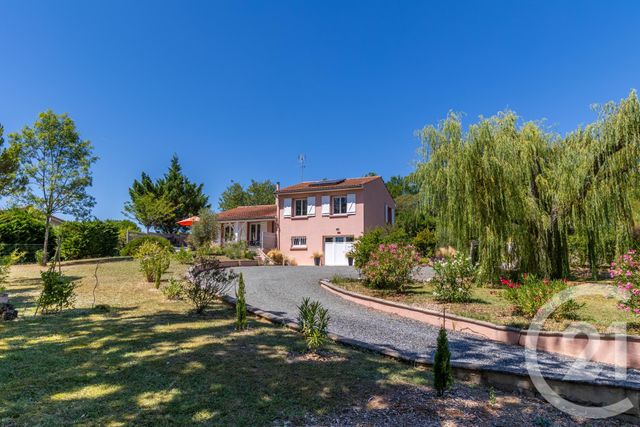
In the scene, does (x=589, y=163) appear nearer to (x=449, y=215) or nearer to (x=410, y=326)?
(x=449, y=215)

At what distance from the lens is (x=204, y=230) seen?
2961cm

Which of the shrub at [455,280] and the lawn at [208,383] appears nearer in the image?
the lawn at [208,383]

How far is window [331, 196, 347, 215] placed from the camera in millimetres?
25781

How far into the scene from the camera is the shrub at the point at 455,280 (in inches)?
378

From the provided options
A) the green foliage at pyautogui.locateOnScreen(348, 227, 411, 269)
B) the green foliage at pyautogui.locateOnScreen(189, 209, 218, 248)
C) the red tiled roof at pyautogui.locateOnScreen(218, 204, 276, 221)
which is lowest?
the green foliage at pyautogui.locateOnScreen(348, 227, 411, 269)

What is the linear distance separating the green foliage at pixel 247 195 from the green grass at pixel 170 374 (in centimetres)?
4860

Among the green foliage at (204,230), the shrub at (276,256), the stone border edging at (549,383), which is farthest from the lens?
the green foliage at (204,230)

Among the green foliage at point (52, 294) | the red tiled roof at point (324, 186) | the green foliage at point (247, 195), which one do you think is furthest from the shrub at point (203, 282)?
the green foliage at point (247, 195)

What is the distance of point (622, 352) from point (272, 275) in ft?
42.4

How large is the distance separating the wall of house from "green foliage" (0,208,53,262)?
15.2 meters

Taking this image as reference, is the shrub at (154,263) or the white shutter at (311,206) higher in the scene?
the white shutter at (311,206)

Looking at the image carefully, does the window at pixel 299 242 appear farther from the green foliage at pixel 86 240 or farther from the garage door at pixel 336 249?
the green foliage at pixel 86 240

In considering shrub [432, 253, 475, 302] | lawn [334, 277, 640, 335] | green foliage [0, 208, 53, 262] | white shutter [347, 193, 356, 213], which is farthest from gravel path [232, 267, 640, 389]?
green foliage [0, 208, 53, 262]

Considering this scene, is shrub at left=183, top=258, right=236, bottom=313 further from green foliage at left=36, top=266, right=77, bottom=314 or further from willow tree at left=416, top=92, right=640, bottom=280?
willow tree at left=416, top=92, right=640, bottom=280
